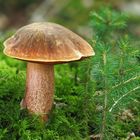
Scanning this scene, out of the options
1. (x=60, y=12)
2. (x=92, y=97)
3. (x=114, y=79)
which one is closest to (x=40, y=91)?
(x=92, y=97)

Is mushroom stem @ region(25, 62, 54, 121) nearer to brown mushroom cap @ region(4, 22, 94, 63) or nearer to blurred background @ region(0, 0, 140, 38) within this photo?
brown mushroom cap @ region(4, 22, 94, 63)

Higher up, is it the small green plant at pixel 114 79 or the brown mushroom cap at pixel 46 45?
the brown mushroom cap at pixel 46 45

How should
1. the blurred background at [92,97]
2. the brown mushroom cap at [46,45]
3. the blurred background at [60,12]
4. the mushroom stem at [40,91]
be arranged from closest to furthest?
1. the brown mushroom cap at [46,45]
2. the blurred background at [92,97]
3. the mushroom stem at [40,91]
4. the blurred background at [60,12]

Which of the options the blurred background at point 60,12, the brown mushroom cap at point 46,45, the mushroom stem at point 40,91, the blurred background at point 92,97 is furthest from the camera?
the blurred background at point 60,12

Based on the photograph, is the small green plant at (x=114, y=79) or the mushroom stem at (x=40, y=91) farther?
the mushroom stem at (x=40, y=91)

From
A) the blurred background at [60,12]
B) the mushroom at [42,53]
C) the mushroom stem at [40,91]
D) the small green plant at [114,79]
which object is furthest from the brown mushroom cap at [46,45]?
the blurred background at [60,12]

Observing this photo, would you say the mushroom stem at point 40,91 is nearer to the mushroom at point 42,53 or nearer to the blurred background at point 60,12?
the mushroom at point 42,53

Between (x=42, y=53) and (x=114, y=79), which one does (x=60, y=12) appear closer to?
(x=114, y=79)

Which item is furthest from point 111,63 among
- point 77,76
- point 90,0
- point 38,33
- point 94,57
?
point 90,0

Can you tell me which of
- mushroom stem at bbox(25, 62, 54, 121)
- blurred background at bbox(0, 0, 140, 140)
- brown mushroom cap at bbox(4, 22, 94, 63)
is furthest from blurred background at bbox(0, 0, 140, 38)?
brown mushroom cap at bbox(4, 22, 94, 63)
